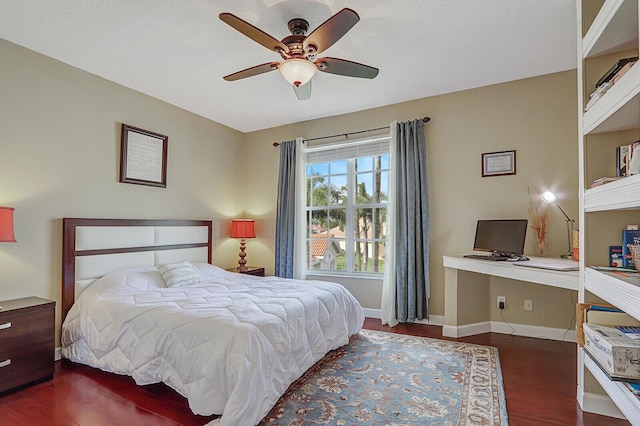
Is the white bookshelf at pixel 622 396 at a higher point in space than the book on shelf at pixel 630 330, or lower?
lower

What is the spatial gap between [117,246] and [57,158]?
97 centimetres

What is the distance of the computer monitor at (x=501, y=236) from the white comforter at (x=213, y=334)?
1484mm

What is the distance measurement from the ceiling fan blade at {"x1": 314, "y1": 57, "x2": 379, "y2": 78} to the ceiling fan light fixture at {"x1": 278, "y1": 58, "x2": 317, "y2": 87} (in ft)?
0.34

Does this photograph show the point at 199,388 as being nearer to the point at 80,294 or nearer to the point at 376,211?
the point at 80,294

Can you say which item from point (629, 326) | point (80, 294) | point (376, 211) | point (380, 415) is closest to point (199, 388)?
point (380, 415)

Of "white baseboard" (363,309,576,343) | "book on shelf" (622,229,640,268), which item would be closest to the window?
"white baseboard" (363,309,576,343)

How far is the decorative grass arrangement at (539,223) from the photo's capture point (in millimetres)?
3283

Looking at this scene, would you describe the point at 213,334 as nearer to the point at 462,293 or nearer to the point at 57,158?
the point at 57,158

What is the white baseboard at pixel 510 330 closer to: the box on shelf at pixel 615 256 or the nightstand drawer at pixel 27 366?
the box on shelf at pixel 615 256

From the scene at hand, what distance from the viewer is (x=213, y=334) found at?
6.64ft

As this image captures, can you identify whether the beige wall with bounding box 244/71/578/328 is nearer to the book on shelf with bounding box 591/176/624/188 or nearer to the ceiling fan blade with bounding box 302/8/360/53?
the book on shelf with bounding box 591/176/624/188

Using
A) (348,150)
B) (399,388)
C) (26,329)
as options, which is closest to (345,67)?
(348,150)

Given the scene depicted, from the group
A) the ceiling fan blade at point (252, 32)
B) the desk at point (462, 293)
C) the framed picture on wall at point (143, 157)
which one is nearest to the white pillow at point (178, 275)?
the framed picture on wall at point (143, 157)

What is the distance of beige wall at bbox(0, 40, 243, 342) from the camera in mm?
A: 2697
